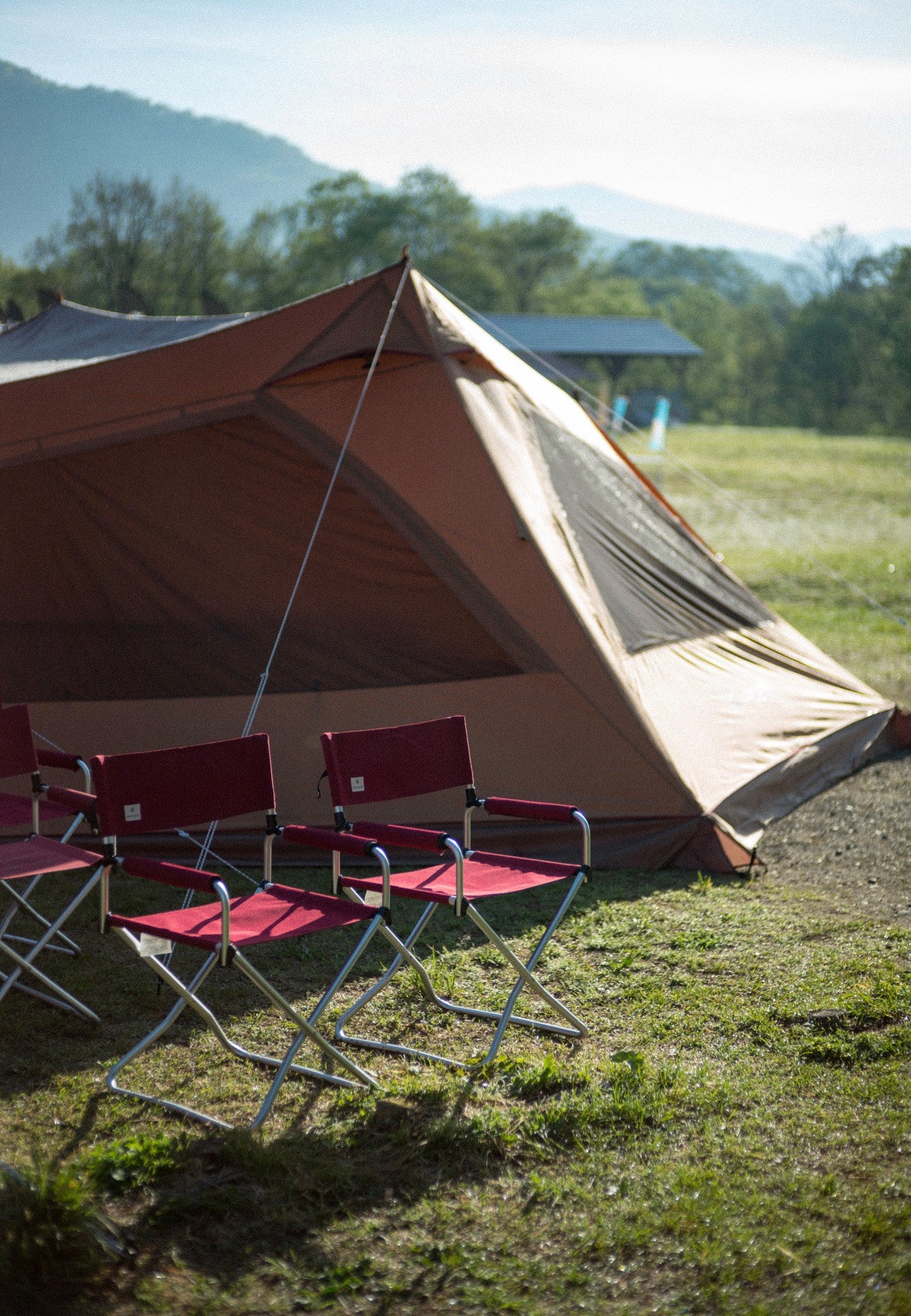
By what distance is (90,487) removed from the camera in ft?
15.6

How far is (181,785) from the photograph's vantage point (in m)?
3.06

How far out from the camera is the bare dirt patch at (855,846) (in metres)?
4.24

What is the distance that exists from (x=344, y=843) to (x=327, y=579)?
1905mm

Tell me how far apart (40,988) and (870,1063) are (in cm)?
231

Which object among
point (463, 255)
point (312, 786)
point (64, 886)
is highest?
point (463, 255)

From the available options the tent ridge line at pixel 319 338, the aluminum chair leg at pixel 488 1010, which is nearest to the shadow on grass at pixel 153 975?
the aluminum chair leg at pixel 488 1010

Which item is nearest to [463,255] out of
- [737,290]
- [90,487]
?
[737,290]

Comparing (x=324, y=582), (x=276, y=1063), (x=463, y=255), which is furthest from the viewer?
(x=463, y=255)

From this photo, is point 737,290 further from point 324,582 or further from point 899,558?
point 324,582

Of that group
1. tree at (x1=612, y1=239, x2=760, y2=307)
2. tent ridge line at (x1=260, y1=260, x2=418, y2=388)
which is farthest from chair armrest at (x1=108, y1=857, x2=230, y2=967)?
tree at (x1=612, y1=239, x2=760, y2=307)

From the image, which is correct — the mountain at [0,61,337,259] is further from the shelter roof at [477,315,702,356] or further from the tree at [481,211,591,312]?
the shelter roof at [477,315,702,356]

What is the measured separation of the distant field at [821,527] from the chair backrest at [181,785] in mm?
4924

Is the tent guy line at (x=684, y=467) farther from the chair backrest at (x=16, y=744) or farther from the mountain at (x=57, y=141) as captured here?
the mountain at (x=57, y=141)

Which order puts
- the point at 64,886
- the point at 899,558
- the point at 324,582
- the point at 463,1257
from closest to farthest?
the point at 463,1257
the point at 64,886
the point at 324,582
the point at 899,558
